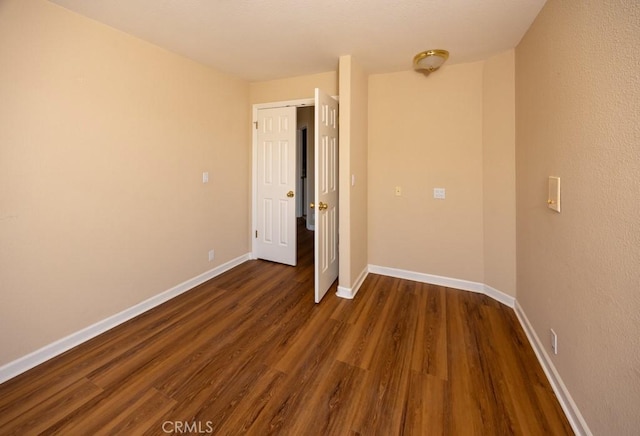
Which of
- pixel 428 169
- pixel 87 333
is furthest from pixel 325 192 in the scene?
pixel 87 333

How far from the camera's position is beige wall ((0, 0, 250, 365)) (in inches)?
67.3

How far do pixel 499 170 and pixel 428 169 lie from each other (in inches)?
26.5

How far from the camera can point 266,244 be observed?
386 centimetres

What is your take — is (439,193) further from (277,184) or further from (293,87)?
(293,87)

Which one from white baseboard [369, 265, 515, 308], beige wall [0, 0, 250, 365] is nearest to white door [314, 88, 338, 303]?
white baseboard [369, 265, 515, 308]

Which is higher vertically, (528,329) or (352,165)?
(352,165)

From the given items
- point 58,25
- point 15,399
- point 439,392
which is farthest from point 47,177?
point 439,392

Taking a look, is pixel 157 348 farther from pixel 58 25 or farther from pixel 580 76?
pixel 580 76

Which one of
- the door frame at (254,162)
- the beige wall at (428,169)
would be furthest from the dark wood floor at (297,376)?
the door frame at (254,162)

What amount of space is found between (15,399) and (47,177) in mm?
1371

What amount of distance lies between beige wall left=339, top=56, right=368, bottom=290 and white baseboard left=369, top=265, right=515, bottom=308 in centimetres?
39

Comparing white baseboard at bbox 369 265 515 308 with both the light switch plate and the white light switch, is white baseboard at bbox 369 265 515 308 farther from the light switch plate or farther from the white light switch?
the light switch plate

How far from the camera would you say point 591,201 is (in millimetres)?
1297

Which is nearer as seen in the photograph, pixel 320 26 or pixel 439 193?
pixel 320 26
